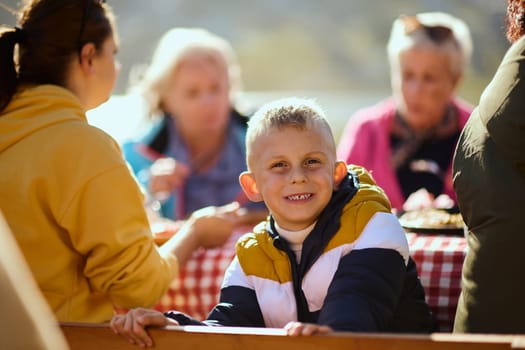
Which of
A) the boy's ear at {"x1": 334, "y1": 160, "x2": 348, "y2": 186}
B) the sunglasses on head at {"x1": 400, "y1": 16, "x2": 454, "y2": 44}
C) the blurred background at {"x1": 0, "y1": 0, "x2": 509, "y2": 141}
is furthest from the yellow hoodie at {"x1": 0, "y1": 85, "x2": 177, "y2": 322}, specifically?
the blurred background at {"x1": 0, "y1": 0, "x2": 509, "y2": 141}

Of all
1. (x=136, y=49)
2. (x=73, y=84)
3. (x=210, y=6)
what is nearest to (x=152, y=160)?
(x=73, y=84)

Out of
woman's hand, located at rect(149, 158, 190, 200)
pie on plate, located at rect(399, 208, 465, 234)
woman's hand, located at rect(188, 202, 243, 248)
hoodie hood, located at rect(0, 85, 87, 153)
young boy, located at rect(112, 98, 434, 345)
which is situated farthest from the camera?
woman's hand, located at rect(149, 158, 190, 200)

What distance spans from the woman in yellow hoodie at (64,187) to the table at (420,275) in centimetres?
29

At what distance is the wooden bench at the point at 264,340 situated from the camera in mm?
1401

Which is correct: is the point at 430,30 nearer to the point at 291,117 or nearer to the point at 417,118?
the point at 417,118

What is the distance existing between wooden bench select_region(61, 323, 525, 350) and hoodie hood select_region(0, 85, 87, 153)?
24.5 inches

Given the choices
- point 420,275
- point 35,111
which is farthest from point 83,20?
point 420,275

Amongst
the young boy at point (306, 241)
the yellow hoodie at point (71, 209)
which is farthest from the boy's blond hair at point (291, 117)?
the yellow hoodie at point (71, 209)

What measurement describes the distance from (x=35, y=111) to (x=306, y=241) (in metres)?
0.77

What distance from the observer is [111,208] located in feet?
6.91

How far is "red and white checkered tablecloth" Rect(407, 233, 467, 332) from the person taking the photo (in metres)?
2.28

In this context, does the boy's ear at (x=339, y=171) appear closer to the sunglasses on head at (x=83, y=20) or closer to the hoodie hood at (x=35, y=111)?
the hoodie hood at (x=35, y=111)

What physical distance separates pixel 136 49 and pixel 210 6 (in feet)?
7.01

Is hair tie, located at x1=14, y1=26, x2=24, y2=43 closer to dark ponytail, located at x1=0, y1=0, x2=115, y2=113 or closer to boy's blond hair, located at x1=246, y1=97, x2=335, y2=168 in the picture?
dark ponytail, located at x1=0, y1=0, x2=115, y2=113
